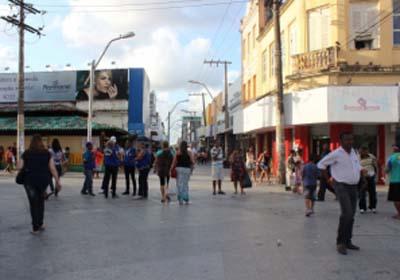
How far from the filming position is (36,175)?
8695 mm

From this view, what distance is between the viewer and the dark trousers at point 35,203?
8664mm

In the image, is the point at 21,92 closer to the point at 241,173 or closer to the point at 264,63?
the point at 264,63

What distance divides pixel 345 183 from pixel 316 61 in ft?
48.7

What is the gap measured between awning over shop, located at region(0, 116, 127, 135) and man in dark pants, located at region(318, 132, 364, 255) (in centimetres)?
2464

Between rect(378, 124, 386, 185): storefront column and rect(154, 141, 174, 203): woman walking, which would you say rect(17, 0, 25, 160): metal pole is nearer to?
rect(154, 141, 174, 203): woman walking

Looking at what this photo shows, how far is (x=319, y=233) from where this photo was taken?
28.7 ft

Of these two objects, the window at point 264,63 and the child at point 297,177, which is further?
the window at point 264,63

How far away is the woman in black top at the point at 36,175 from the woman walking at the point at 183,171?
4803mm

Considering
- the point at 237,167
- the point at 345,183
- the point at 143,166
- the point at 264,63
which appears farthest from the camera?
the point at 264,63

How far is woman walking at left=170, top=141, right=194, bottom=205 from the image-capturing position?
1316cm

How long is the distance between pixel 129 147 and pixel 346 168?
9.32m

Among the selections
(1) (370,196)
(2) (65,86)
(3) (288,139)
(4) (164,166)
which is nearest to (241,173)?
(4) (164,166)

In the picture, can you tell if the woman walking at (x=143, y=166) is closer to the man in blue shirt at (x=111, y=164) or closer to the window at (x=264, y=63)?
the man in blue shirt at (x=111, y=164)

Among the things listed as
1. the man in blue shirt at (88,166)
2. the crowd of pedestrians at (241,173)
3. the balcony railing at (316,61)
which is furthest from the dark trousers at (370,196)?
the balcony railing at (316,61)
